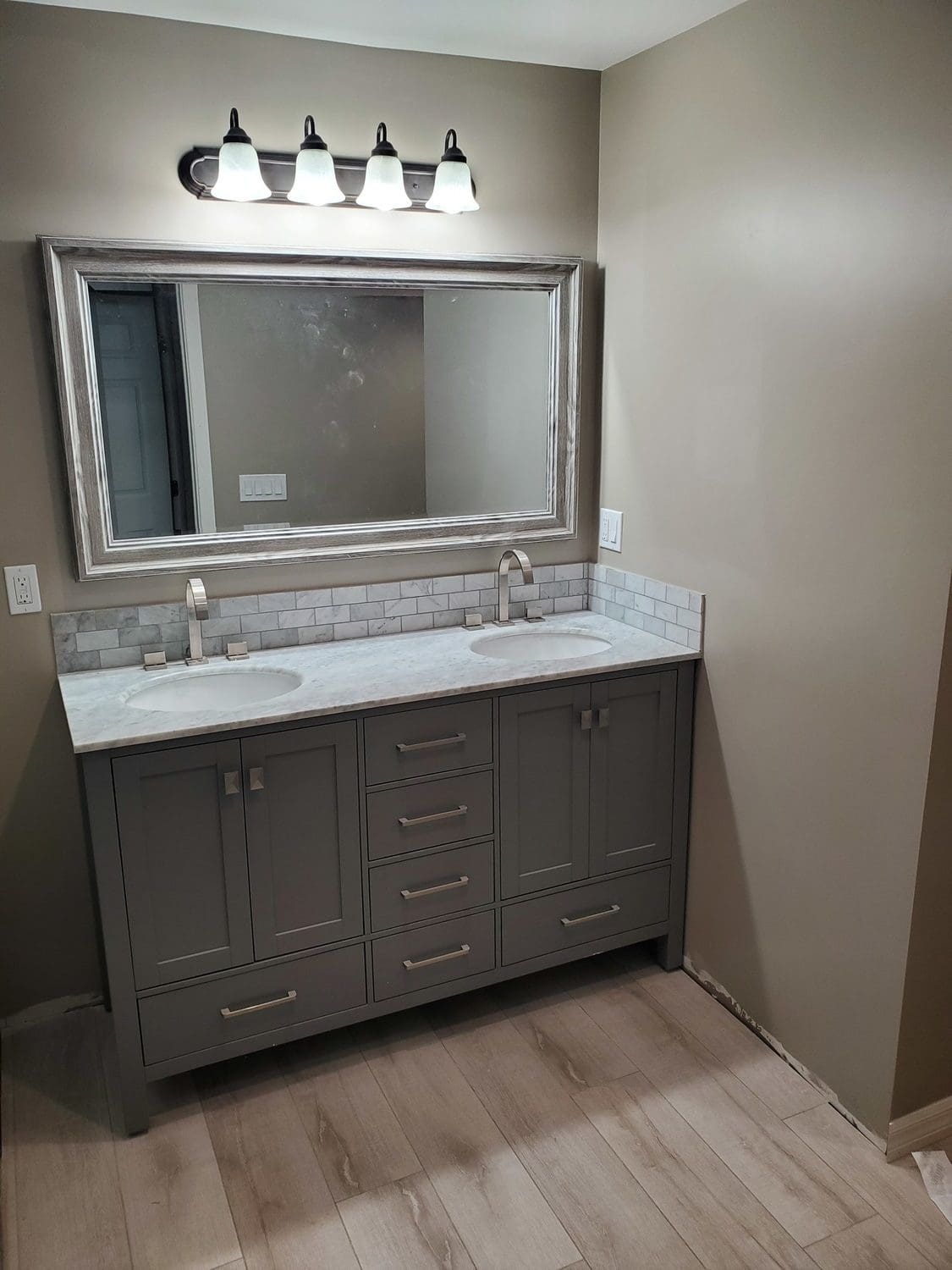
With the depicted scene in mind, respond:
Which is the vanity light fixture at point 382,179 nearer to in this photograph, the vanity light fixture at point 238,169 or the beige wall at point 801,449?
the vanity light fixture at point 238,169

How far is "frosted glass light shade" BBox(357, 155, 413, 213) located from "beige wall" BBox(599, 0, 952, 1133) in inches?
25.2

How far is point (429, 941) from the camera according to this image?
2387 millimetres

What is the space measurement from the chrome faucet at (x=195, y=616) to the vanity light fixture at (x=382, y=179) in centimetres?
102

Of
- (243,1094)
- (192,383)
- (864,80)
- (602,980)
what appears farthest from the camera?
(602,980)

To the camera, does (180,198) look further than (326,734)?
Yes

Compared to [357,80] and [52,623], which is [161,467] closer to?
[52,623]

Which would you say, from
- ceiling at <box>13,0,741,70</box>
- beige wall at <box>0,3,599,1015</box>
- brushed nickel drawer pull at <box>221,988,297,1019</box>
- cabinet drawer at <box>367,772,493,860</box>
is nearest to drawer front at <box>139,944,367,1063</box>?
brushed nickel drawer pull at <box>221,988,297,1019</box>

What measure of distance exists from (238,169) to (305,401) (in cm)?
56

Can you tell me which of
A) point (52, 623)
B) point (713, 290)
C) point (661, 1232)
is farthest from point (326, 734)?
point (713, 290)

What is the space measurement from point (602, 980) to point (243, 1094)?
975mm

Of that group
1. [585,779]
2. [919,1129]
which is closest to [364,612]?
[585,779]

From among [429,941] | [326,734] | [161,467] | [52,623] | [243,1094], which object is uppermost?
[161,467]

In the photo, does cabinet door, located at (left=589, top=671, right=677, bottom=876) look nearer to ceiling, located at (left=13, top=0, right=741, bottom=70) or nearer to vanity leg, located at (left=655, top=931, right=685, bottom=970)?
vanity leg, located at (left=655, top=931, right=685, bottom=970)

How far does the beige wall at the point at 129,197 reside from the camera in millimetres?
2180
